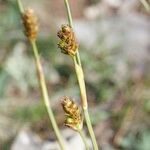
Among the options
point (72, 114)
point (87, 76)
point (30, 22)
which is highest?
point (87, 76)

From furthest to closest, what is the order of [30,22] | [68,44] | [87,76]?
[87,76] < [30,22] < [68,44]

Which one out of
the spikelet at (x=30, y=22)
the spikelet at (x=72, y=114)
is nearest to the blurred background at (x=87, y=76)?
the spikelet at (x=30, y=22)

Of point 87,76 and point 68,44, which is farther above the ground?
point 87,76

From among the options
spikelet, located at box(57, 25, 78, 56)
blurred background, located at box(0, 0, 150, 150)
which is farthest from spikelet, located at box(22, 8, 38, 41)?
blurred background, located at box(0, 0, 150, 150)

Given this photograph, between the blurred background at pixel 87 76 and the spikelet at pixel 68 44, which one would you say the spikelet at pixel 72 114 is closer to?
the spikelet at pixel 68 44

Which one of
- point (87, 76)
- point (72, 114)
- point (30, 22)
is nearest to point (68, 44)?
point (72, 114)

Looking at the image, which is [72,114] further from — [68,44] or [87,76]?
[87,76]

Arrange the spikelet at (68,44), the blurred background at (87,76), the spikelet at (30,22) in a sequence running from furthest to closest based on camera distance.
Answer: the blurred background at (87,76) → the spikelet at (30,22) → the spikelet at (68,44)
